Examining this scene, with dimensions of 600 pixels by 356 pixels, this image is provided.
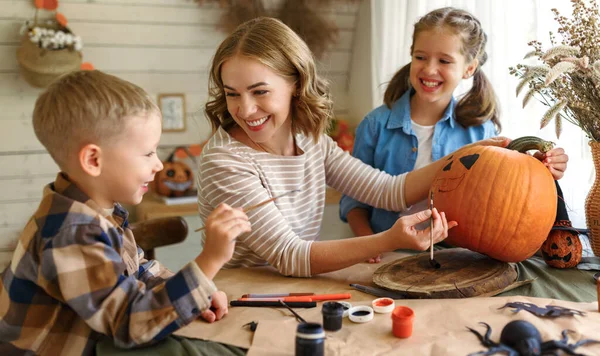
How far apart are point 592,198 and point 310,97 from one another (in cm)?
73

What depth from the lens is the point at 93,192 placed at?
3.47ft

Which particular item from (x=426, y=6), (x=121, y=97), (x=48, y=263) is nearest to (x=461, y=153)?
(x=121, y=97)

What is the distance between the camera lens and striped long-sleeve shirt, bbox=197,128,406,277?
139 cm

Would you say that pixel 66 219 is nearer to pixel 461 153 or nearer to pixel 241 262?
pixel 241 262

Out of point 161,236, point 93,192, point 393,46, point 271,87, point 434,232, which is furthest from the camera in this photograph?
point 393,46

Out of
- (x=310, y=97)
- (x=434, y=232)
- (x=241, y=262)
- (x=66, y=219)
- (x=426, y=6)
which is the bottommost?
(x=241, y=262)

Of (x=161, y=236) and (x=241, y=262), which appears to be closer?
(x=241, y=262)

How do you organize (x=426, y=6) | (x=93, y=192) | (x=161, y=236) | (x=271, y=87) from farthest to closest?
(x=426, y=6), (x=161, y=236), (x=271, y=87), (x=93, y=192)

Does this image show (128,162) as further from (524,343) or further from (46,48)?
(46,48)

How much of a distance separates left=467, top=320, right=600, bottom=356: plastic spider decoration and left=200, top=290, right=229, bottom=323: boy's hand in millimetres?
456

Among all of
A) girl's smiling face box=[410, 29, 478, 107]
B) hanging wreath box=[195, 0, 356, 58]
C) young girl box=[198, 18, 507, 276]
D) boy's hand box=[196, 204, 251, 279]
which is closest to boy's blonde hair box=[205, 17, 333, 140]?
young girl box=[198, 18, 507, 276]

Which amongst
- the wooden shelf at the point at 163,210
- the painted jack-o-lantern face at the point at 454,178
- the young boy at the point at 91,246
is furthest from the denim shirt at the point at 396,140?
the wooden shelf at the point at 163,210

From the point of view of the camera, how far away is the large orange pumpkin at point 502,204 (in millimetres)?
1328

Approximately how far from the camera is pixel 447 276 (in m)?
1.28
